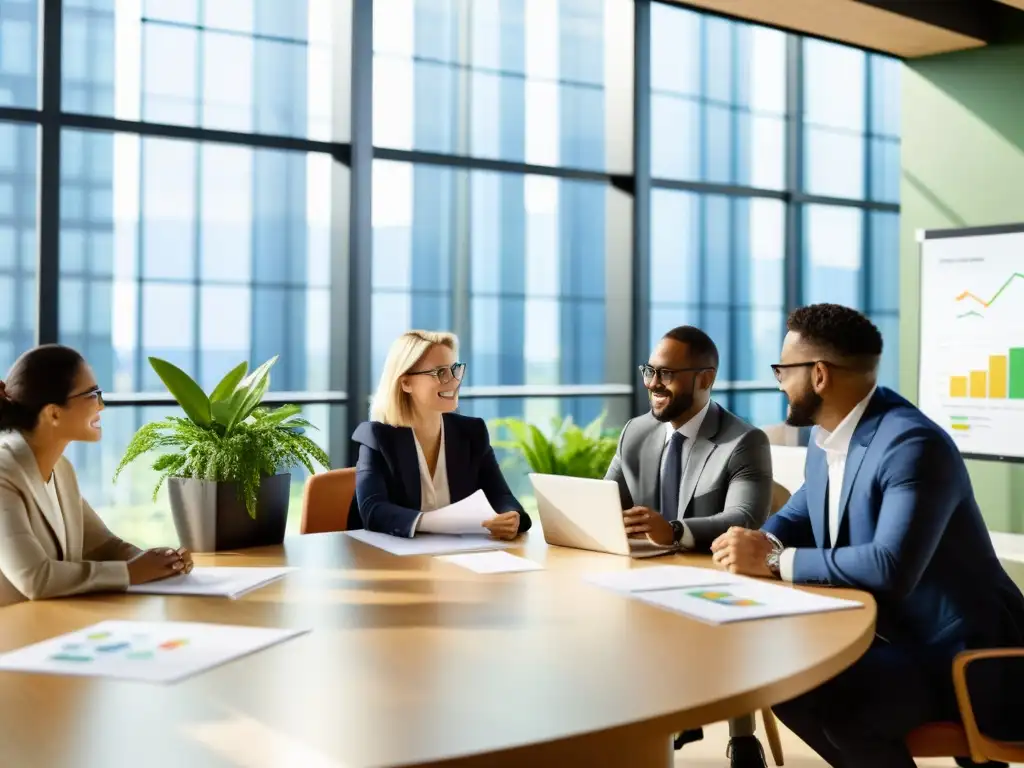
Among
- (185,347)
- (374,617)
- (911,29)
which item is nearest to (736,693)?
(374,617)

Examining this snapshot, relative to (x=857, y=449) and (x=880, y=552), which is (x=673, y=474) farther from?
(x=880, y=552)

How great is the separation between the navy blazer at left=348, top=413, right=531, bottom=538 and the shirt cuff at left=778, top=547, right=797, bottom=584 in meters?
0.97

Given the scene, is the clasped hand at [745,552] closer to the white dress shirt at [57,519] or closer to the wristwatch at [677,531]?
the wristwatch at [677,531]

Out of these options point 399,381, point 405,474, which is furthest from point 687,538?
point 399,381

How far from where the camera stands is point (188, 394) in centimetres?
296

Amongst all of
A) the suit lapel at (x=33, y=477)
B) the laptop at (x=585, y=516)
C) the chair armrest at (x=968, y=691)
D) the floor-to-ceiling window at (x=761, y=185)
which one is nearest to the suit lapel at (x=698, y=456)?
the laptop at (x=585, y=516)

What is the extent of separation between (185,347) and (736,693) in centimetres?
414

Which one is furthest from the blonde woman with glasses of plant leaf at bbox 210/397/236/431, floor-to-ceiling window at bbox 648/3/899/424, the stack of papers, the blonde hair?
floor-to-ceiling window at bbox 648/3/899/424

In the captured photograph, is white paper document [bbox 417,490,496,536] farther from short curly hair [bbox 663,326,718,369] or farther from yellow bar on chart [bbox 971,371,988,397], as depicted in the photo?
yellow bar on chart [bbox 971,371,988,397]

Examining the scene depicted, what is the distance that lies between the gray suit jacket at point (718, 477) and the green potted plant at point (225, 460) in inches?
37.4

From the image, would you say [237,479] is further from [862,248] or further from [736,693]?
[862,248]

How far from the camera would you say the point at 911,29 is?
5.66 m

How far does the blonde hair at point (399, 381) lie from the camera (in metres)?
3.50

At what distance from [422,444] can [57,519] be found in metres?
1.33
